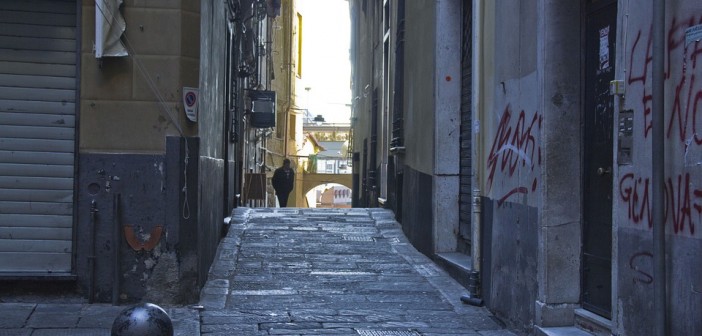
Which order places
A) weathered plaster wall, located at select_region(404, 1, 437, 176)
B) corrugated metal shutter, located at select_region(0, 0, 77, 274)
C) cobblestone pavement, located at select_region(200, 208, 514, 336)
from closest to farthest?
1. cobblestone pavement, located at select_region(200, 208, 514, 336)
2. corrugated metal shutter, located at select_region(0, 0, 77, 274)
3. weathered plaster wall, located at select_region(404, 1, 437, 176)

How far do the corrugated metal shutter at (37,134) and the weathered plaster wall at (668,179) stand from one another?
4.78 meters

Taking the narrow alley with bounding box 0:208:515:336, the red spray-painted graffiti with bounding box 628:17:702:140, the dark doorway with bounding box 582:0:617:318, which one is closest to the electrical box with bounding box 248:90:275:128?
the narrow alley with bounding box 0:208:515:336

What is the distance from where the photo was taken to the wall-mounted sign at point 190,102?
24.1 ft

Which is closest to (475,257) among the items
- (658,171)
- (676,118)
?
(658,171)

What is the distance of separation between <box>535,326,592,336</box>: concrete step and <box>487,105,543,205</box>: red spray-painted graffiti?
1.13 m

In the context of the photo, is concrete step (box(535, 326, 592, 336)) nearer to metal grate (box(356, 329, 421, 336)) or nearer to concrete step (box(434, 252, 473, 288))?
metal grate (box(356, 329, 421, 336))

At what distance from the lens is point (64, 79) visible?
734 centimetres

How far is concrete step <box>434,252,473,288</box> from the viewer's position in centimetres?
884

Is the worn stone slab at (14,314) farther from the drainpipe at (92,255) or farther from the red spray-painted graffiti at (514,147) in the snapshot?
the red spray-painted graffiti at (514,147)

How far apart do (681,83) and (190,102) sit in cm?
444

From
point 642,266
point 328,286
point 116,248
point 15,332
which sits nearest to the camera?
point 642,266

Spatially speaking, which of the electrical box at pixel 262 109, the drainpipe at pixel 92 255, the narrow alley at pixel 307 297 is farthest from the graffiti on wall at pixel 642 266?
the electrical box at pixel 262 109

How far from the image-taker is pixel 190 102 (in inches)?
291

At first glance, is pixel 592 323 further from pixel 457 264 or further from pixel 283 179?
pixel 283 179
